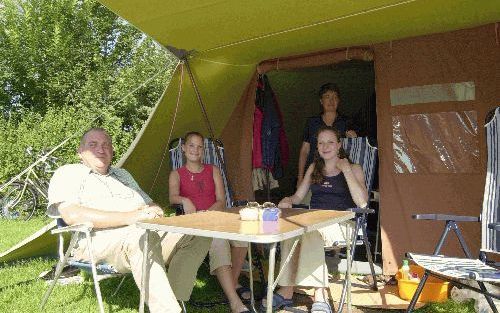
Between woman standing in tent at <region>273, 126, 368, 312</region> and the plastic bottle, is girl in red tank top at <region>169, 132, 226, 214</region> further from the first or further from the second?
the plastic bottle

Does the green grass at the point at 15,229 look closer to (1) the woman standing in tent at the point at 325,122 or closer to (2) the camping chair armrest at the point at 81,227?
(2) the camping chair armrest at the point at 81,227

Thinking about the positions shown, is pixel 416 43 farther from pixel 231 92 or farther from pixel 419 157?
pixel 231 92

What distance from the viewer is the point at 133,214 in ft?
8.48

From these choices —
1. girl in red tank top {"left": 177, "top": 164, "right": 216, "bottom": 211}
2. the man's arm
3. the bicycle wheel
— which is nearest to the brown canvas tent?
girl in red tank top {"left": 177, "top": 164, "right": 216, "bottom": 211}

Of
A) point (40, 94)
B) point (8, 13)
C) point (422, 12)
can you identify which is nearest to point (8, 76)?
point (40, 94)

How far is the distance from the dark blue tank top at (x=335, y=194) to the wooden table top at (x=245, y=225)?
774 mm

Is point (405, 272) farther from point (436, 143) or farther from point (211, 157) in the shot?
point (211, 157)

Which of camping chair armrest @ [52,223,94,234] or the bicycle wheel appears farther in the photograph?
the bicycle wheel

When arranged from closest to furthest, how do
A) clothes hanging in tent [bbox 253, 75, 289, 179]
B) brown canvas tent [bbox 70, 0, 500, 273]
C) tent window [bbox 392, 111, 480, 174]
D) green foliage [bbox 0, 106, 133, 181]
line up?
brown canvas tent [bbox 70, 0, 500, 273] → tent window [bbox 392, 111, 480, 174] → clothes hanging in tent [bbox 253, 75, 289, 179] → green foliage [bbox 0, 106, 133, 181]

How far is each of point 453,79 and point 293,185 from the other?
2.65 meters

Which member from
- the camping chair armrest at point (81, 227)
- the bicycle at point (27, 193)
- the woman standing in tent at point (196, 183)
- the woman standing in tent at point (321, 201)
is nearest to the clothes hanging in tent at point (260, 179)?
the woman standing in tent at point (196, 183)

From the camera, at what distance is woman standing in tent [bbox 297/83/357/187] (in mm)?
3924

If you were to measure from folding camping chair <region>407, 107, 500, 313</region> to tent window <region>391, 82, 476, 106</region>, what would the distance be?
2.11 ft

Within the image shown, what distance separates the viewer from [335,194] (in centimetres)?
322
